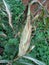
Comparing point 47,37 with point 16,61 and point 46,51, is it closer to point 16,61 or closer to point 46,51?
point 46,51

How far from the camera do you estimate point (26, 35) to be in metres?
1.65

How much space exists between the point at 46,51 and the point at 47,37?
0.65 ft

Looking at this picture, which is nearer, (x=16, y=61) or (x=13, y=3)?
(x=16, y=61)

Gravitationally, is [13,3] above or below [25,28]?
above

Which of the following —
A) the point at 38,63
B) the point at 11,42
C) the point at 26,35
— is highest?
the point at 11,42

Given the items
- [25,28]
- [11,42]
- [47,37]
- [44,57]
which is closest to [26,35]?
[25,28]

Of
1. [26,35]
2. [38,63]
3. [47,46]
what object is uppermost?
[47,46]

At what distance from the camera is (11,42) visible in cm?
199

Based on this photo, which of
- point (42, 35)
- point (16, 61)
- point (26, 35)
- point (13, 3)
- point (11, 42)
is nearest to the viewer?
point (26, 35)

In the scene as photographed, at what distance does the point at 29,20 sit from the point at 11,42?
40 centimetres

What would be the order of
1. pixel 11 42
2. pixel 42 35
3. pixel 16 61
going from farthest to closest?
pixel 42 35, pixel 11 42, pixel 16 61

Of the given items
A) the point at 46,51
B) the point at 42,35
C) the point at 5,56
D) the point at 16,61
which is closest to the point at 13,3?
the point at 42,35

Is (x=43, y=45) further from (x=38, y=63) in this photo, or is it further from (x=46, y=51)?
(x=38, y=63)

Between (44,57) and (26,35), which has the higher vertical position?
(44,57)
